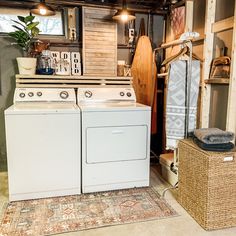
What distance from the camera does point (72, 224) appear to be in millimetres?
2092

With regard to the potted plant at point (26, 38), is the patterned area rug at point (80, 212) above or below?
below

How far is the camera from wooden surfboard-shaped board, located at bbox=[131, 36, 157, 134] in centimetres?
347

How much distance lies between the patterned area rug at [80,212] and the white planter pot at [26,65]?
145cm

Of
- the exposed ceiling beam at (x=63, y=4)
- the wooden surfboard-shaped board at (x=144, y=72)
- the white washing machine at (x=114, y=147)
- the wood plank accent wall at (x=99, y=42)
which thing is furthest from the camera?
the wooden surfboard-shaped board at (x=144, y=72)

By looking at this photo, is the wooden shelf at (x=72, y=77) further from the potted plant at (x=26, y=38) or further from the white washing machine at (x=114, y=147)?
the white washing machine at (x=114, y=147)

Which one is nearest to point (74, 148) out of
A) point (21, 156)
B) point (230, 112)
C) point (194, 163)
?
point (21, 156)

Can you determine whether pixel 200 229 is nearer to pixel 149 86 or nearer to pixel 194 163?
pixel 194 163

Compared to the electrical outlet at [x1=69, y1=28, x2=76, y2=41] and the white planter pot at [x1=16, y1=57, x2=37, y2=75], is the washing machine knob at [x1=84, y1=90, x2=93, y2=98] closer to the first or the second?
the white planter pot at [x1=16, y1=57, x2=37, y2=75]

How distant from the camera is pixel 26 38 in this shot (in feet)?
9.71

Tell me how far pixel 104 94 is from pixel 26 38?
1.11 m

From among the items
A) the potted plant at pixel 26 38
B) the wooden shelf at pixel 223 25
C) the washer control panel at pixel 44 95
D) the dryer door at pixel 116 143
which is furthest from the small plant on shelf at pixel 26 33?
the wooden shelf at pixel 223 25

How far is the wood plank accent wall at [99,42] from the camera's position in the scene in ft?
10.7

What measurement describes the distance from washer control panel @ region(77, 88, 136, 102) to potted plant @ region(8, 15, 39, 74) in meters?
0.63

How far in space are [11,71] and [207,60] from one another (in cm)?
231
